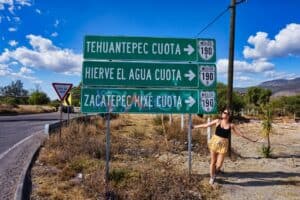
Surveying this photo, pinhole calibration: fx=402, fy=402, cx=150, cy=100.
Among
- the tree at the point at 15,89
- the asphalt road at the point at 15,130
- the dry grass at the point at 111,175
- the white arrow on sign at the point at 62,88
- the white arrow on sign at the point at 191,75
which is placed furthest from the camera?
the tree at the point at 15,89

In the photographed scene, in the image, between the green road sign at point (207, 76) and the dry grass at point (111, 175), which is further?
the green road sign at point (207, 76)

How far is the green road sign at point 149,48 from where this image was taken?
30.9ft

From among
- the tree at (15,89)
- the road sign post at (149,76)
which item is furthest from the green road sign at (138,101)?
the tree at (15,89)

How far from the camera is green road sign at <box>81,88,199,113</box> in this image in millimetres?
9398

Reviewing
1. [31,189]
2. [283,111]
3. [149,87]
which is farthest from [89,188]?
[283,111]

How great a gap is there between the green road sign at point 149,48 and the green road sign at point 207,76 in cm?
17

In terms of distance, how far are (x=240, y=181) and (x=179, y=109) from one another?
7.22ft

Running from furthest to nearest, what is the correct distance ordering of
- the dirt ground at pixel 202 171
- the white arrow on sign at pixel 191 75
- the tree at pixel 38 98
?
the tree at pixel 38 98, the white arrow on sign at pixel 191 75, the dirt ground at pixel 202 171

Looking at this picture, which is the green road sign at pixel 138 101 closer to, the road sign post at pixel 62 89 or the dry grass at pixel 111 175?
the dry grass at pixel 111 175

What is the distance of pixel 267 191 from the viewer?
853 cm

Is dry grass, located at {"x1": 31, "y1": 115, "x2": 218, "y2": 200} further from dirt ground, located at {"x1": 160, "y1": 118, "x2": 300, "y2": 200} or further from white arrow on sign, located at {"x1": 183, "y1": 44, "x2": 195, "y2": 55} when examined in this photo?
white arrow on sign, located at {"x1": 183, "y1": 44, "x2": 195, "y2": 55}

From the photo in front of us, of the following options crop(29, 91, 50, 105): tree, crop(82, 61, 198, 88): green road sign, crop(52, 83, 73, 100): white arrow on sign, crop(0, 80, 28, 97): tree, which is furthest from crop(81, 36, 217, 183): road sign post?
crop(0, 80, 28, 97): tree

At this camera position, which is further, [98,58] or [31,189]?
Answer: [98,58]

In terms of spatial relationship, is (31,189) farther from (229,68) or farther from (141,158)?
(229,68)
